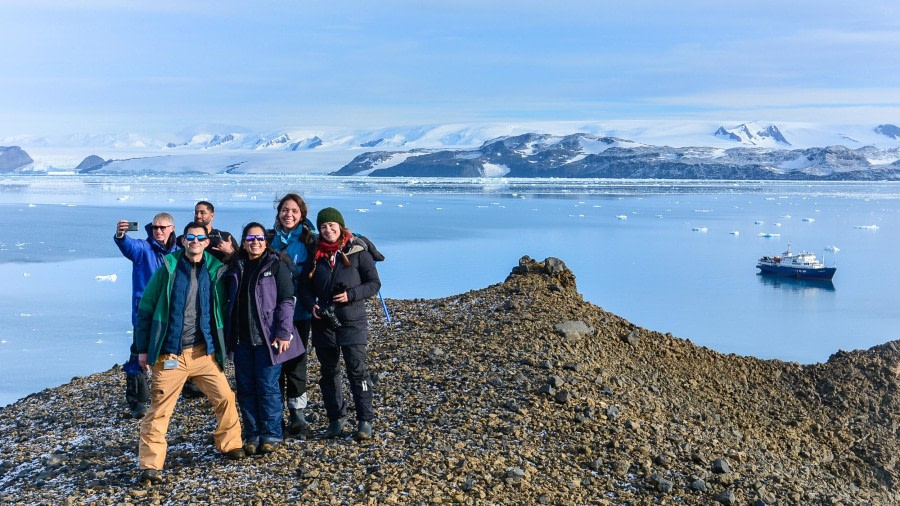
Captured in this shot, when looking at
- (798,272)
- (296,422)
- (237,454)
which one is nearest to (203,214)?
(296,422)

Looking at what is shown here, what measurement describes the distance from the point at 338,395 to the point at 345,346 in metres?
0.37

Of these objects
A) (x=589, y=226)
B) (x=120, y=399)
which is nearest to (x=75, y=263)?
(x=120, y=399)

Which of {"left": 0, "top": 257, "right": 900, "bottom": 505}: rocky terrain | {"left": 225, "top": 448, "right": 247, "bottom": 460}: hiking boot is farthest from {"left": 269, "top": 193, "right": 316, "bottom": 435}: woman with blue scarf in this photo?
{"left": 225, "top": 448, "right": 247, "bottom": 460}: hiking boot

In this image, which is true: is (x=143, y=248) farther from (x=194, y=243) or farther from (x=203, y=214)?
(x=194, y=243)

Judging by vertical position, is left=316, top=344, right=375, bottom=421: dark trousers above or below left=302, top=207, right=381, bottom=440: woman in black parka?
below

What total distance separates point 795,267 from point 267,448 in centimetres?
2340

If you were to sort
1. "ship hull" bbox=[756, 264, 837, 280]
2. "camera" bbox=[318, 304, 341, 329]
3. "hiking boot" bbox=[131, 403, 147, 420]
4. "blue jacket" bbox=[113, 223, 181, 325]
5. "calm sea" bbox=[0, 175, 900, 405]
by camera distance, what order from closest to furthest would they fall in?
1. "camera" bbox=[318, 304, 341, 329]
2. "blue jacket" bbox=[113, 223, 181, 325]
3. "hiking boot" bbox=[131, 403, 147, 420]
4. "calm sea" bbox=[0, 175, 900, 405]
5. "ship hull" bbox=[756, 264, 837, 280]

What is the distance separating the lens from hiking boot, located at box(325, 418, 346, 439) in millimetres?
5586

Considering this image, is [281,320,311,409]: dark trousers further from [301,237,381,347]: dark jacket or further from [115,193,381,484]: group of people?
[301,237,381,347]: dark jacket

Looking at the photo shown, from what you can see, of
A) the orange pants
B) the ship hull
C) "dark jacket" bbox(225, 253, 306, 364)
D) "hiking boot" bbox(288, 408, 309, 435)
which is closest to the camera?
the orange pants

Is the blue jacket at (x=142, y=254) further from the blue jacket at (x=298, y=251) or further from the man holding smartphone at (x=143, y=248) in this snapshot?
the blue jacket at (x=298, y=251)

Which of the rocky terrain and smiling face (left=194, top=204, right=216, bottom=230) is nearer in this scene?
the rocky terrain

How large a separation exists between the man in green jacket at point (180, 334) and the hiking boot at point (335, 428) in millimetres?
591

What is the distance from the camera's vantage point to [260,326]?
5.28 metres
